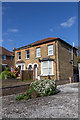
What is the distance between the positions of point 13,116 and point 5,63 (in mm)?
22661

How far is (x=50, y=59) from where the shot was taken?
14422 mm

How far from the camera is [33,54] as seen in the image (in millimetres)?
16922

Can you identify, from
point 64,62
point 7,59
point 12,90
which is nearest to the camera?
point 12,90

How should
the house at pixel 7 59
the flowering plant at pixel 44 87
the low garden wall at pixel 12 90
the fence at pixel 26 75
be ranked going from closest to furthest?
1. the flowering plant at pixel 44 87
2. the low garden wall at pixel 12 90
3. the fence at pixel 26 75
4. the house at pixel 7 59

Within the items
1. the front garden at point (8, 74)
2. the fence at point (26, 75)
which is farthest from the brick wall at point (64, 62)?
the front garden at point (8, 74)

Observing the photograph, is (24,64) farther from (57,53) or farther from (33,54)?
(57,53)

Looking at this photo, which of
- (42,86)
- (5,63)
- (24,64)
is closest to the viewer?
(42,86)

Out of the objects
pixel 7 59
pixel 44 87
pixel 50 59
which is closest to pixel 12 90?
pixel 44 87

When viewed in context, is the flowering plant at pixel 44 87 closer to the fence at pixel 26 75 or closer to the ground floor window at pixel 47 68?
the ground floor window at pixel 47 68

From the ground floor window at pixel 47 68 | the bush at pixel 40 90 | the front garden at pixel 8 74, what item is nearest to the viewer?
the bush at pixel 40 90

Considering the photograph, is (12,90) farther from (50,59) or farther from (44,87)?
(50,59)

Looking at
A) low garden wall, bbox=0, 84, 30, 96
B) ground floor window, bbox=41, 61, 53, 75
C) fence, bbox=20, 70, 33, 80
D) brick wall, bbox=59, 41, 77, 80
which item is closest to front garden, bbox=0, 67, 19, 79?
fence, bbox=20, 70, 33, 80

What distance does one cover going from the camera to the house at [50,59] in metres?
14.2

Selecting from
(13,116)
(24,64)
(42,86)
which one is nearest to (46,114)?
(13,116)
